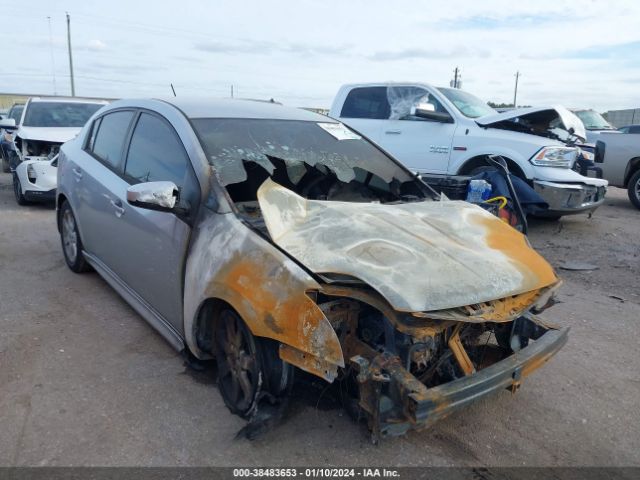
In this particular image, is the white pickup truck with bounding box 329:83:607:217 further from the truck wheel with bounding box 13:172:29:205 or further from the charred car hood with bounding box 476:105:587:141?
the truck wheel with bounding box 13:172:29:205

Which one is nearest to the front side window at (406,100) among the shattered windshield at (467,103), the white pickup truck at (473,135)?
the white pickup truck at (473,135)

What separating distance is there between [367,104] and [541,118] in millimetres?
2738

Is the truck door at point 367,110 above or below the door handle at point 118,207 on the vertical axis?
above

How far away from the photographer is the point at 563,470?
2.57 m

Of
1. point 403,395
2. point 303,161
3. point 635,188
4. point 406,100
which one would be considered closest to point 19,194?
point 406,100

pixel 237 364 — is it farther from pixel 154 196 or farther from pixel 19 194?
pixel 19 194

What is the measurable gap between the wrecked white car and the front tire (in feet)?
12.1

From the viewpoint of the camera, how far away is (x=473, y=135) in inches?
293

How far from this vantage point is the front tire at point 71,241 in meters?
4.95

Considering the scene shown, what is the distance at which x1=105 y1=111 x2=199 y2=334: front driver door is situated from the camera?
313cm

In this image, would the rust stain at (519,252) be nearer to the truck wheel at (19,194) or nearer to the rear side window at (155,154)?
the rear side window at (155,154)

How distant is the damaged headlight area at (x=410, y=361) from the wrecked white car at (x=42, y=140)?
24.6 feet

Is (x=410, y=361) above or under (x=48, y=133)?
under

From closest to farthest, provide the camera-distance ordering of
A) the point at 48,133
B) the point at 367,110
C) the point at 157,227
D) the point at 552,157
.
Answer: the point at 157,227 → the point at 552,157 → the point at 367,110 → the point at 48,133
